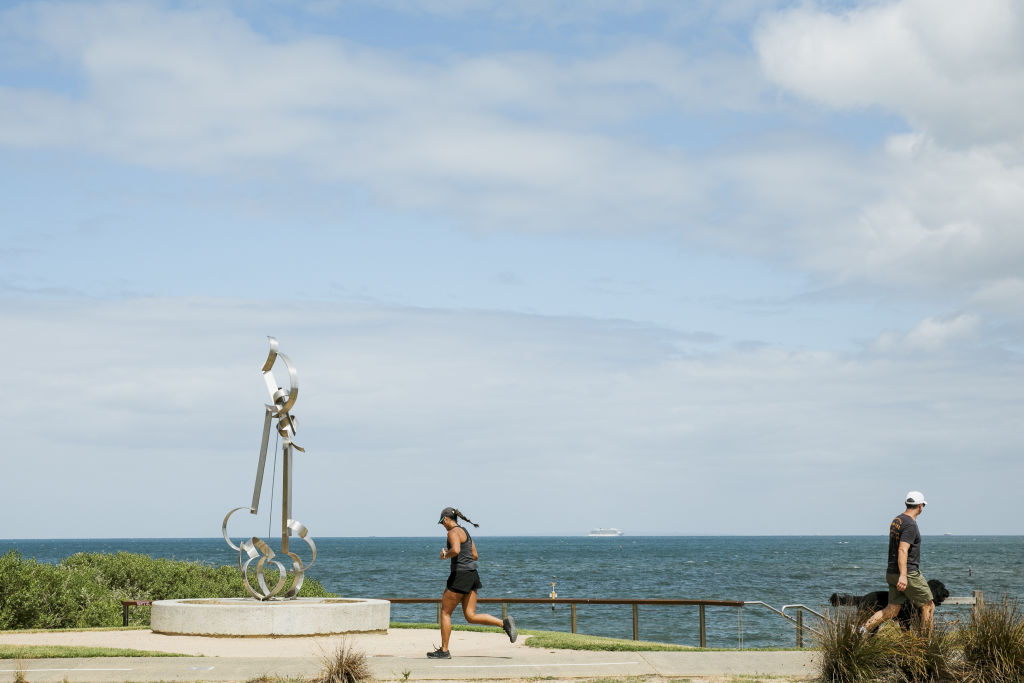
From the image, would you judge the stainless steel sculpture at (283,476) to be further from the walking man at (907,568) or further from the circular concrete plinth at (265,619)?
the walking man at (907,568)

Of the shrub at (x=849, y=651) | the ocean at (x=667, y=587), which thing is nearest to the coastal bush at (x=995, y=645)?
the shrub at (x=849, y=651)

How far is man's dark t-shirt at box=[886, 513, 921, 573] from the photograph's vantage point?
10.9 m

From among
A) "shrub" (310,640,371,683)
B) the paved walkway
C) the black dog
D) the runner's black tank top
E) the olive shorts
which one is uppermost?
the runner's black tank top

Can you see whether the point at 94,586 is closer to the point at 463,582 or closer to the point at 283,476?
the point at 283,476

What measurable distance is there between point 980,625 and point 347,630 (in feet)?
26.1

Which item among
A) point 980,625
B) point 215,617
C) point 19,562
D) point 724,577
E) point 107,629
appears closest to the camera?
point 980,625

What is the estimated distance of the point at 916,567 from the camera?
36.3 ft

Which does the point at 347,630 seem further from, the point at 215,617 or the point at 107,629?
the point at 107,629

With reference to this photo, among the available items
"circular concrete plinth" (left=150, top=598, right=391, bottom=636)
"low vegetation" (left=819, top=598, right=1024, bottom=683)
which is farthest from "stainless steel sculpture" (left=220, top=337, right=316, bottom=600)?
"low vegetation" (left=819, top=598, right=1024, bottom=683)

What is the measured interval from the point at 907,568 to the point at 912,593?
0.79 ft

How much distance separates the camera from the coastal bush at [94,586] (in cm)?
1841

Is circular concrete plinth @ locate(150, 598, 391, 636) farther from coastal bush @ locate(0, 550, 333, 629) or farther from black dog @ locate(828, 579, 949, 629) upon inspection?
black dog @ locate(828, 579, 949, 629)

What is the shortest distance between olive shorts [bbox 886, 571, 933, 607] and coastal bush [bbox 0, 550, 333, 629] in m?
12.7

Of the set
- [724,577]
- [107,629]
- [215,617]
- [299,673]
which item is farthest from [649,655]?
[724,577]
